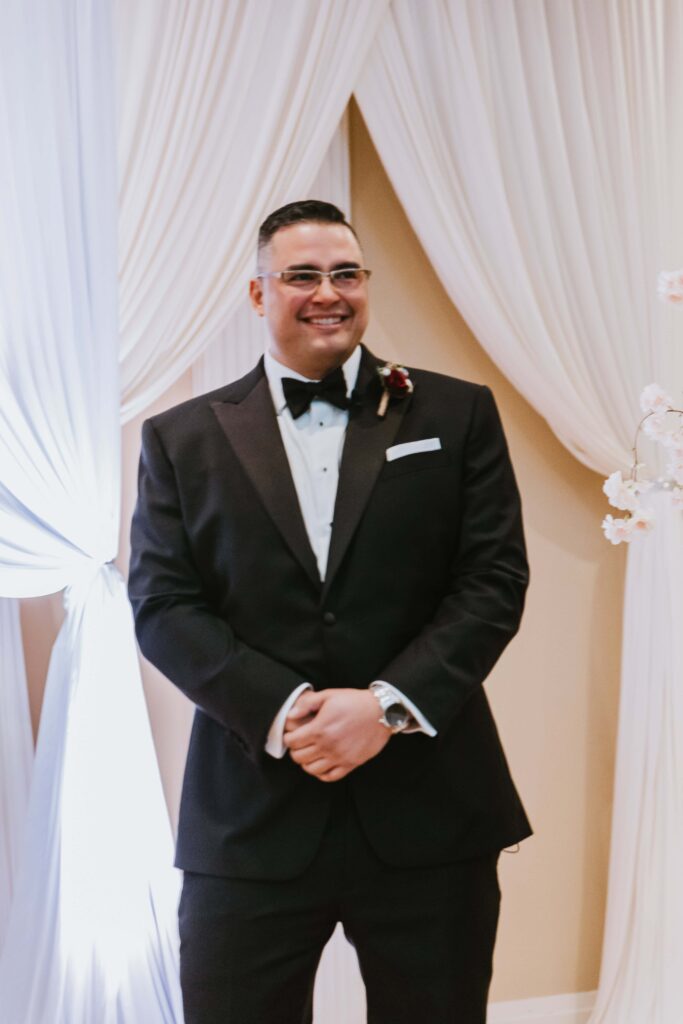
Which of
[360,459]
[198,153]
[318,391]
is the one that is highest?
[198,153]

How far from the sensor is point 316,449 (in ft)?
6.44

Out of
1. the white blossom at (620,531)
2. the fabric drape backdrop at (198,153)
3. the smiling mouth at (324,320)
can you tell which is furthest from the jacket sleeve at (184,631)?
the fabric drape backdrop at (198,153)

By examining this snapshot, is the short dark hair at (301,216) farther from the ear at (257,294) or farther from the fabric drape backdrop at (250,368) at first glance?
the fabric drape backdrop at (250,368)

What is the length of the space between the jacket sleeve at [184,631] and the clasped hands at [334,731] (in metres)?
0.04

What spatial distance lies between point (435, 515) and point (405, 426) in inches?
6.6

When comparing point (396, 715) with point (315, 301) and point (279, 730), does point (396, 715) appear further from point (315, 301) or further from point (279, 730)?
point (315, 301)

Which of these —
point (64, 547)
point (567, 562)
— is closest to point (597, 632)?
point (567, 562)

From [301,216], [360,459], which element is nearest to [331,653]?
[360,459]

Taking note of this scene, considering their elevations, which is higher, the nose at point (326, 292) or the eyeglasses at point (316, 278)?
the eyeglasses at point (316, 278)

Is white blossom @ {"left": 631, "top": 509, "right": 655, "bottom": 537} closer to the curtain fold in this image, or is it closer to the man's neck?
the man's neck

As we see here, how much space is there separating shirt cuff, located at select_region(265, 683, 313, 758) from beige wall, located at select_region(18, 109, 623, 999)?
1.49 m

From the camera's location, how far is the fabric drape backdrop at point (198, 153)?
2781 mm

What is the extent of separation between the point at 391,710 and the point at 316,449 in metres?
0.47

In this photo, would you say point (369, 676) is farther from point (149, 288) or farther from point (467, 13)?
point (467, 13)
